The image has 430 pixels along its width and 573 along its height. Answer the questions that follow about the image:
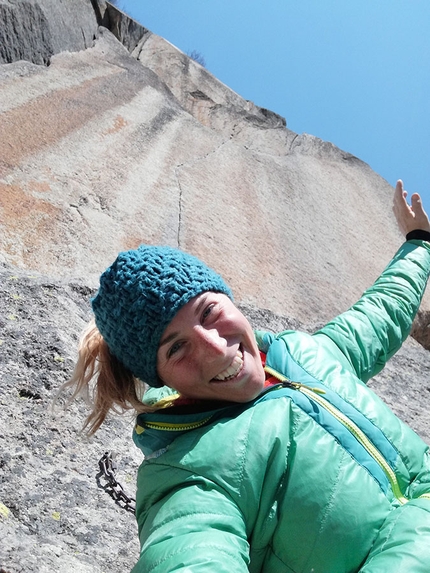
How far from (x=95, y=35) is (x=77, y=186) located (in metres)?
2.82

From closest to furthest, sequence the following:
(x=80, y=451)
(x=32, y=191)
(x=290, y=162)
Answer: (x=80, y=451) < (x=32, y=191) < (x=290, y=162)

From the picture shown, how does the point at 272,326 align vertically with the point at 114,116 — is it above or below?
below

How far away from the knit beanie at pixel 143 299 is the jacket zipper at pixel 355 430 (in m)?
0.30

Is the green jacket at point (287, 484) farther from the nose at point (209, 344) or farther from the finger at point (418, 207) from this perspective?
the finger at point (418, 207)

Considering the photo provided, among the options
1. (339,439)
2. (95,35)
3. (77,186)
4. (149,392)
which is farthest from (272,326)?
(95,35)

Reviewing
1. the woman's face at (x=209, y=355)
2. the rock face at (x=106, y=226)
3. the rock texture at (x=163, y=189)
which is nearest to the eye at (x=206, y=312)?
the woman's face at (x=209, y=355)

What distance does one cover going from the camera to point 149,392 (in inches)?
66.1

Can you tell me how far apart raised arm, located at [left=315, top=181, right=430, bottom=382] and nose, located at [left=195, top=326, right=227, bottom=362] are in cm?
38

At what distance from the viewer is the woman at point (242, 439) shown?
125cm

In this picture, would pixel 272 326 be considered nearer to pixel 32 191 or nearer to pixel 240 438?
pixel 32 191

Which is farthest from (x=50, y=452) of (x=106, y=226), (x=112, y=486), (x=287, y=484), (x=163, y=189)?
(x=163, y=189)

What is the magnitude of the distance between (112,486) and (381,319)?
967mm

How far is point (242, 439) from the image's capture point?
1.37 m

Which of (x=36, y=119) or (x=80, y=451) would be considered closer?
(x=80, y=451)
